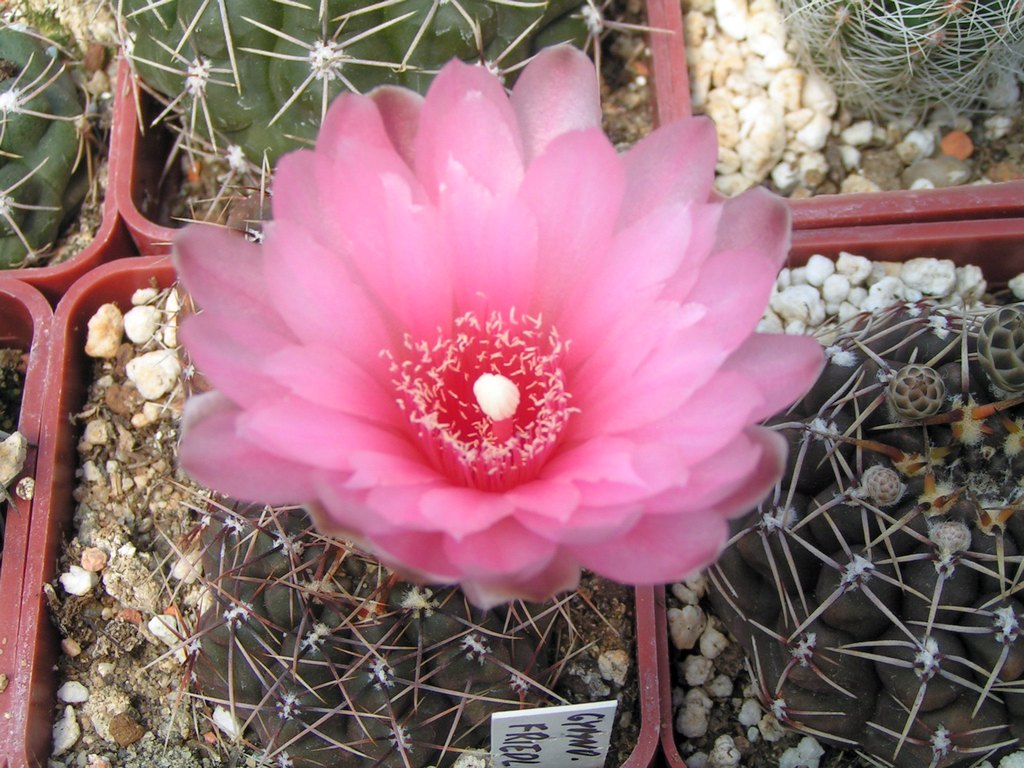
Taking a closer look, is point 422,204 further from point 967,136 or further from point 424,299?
point 967,136

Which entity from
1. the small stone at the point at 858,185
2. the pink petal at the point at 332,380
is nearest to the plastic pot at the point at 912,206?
the small stone at the point at 858,185

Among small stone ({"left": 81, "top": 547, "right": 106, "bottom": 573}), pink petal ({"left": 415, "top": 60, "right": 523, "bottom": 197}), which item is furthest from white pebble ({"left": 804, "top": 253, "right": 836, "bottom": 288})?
small stone ({"left": 81, "top": 547, "right": 106, "bottom": 573})

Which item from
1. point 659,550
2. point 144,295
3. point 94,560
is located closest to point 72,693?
point 94,560

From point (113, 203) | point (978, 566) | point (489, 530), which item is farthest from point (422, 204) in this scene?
point (113, 203)

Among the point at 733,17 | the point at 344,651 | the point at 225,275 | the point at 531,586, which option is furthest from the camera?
the point at 733,17

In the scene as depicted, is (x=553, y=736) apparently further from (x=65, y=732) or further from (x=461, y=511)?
(x=65, y=732)
